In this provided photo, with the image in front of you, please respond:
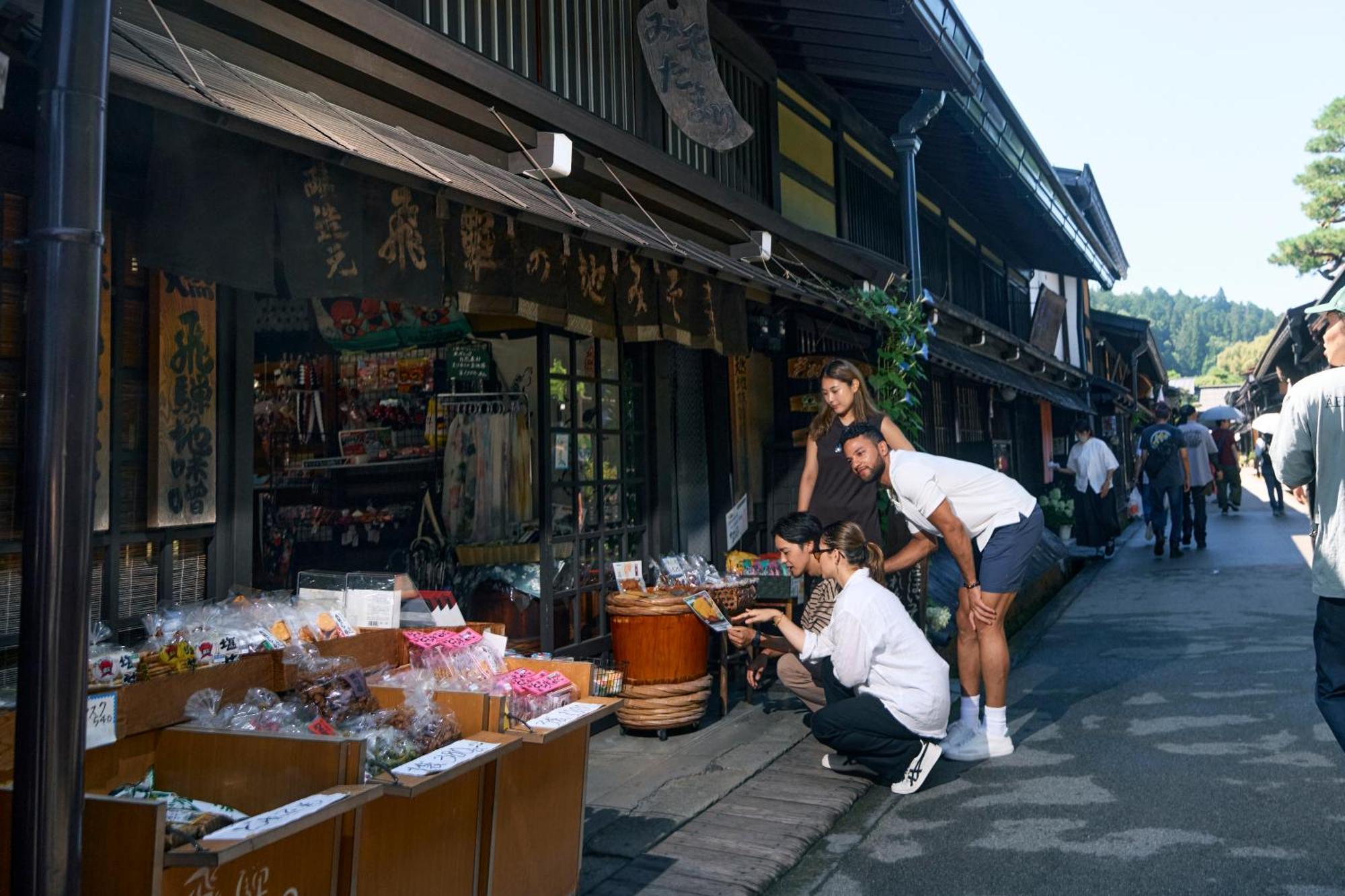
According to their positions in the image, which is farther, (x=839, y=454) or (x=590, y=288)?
(x=839, y=454)

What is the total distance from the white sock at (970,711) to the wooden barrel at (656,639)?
164 cm

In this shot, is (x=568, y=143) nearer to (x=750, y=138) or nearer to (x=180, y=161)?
(x=180, y=161)

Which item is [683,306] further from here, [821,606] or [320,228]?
[320,228]

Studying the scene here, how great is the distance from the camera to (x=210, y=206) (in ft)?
11.7

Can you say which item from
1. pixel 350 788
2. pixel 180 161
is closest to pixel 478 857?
pixel 350 788

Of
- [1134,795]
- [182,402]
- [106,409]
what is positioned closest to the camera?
[106,409]

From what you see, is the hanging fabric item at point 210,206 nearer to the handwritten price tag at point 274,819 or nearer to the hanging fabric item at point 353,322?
the handwritten price tag at point 274,819

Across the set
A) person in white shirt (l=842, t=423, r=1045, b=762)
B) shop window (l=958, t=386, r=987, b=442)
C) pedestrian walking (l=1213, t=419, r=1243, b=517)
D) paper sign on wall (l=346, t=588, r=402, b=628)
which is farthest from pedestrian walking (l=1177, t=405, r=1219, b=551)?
paper sign on wall (l=346, t=588, r=402, b=628)

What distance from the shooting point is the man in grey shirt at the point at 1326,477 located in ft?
14.4

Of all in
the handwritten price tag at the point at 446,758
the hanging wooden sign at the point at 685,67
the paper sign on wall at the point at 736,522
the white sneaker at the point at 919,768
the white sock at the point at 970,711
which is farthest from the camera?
the paper sign on wall at the point at 736,522

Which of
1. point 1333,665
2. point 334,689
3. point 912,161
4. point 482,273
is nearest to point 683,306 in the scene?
point 482,273

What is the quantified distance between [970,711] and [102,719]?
4.80m

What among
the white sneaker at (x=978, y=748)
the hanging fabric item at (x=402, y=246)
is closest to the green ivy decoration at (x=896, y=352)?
the white sneaker at (x=978, y=748)

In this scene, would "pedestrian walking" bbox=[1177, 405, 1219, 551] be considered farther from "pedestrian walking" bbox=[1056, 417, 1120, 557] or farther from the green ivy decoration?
the green ivy decoration
